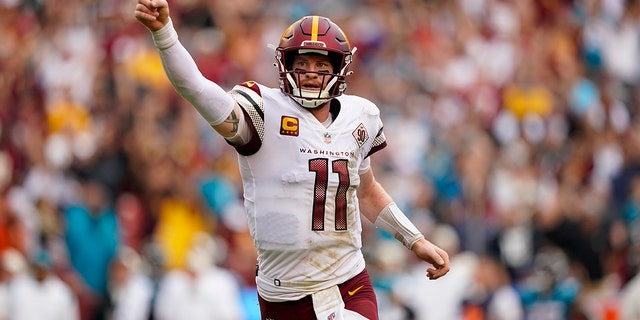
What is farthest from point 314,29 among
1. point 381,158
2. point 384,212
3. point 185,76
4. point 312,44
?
point 381,158

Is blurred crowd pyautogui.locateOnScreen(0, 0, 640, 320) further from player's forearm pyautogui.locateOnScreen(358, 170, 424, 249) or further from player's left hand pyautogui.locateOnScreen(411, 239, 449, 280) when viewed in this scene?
player's left hand pyautogui.locateOnScreen(411, 239, 449, 280)

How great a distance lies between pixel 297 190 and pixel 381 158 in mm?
8485

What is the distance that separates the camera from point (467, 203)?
14414 mm

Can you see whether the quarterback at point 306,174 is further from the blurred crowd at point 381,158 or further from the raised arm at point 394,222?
the blurred crowd at point 381,158

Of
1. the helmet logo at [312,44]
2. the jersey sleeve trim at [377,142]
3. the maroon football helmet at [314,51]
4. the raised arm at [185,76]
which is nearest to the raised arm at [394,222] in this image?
the jersey sleeve trim at [377,142]

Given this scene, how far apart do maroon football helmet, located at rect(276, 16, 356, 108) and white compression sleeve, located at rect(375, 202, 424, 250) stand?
0.79 m

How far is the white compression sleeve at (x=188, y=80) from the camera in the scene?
6273 mm

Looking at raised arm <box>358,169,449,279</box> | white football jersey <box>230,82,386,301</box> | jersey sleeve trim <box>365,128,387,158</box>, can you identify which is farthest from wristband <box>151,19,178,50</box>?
raised arm <box>358,169,449,279</box>

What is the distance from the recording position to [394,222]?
7.34 meters

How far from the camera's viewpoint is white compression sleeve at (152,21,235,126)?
627 cm

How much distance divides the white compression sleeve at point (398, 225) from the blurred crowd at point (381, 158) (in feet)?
14.8

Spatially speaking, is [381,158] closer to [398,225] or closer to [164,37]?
[398,225]

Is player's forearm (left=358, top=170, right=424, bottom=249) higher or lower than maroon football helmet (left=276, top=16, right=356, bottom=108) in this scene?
lower

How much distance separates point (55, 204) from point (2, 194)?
578 mm
